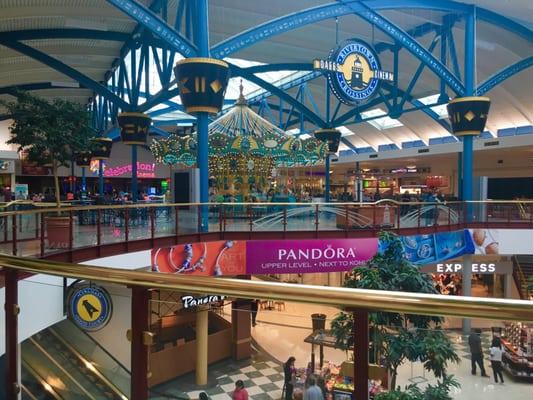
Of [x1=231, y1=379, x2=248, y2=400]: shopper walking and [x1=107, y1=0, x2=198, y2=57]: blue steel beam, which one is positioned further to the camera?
[x1=107, y1=0, x2=198, y2=57]: blue steel beam

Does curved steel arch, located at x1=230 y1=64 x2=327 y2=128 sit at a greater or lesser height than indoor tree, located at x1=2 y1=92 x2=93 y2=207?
greater

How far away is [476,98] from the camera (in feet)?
48.6

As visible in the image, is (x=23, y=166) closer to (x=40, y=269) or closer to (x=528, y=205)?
(x=528, y=205)

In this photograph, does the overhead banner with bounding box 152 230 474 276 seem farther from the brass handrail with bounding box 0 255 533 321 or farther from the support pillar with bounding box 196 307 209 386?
the brass handrail with bounding box 0 255 533 321

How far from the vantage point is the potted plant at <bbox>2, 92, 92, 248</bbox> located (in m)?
8.48

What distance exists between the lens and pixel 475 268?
1600cm

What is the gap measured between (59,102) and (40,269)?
7.96m

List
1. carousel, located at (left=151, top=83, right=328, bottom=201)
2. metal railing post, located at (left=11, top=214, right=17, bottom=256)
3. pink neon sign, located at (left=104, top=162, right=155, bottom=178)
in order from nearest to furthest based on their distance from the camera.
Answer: metal railing post, located at (left=11, top=214, right=17, bottom=256) → carousel, located at (left=151, top=83, right=328, bottom=201) → pink neon sign, located at (left=104, top=162, right=155, bottom=178)

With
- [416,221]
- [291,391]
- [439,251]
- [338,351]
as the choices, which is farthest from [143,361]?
[439,251]

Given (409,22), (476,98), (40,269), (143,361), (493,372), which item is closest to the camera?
(493,372)

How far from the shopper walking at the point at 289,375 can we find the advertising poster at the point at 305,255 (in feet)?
29.1

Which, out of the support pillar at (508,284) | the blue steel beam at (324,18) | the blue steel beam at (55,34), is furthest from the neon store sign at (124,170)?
the support pillar at (508,284)

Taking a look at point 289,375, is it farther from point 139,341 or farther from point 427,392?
point 427,392

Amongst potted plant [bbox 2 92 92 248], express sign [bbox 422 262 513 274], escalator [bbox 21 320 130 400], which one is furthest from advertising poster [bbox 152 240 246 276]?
express sign [bbox 422 262 513 274]
